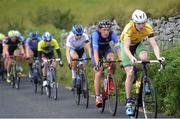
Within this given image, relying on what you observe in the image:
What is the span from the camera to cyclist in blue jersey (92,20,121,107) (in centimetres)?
1198

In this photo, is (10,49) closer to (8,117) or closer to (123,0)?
(8,117)

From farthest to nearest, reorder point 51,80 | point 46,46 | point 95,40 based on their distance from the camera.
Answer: point 46,46, point 51,80, point 95,40

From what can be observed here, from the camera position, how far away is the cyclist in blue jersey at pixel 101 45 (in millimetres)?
11984

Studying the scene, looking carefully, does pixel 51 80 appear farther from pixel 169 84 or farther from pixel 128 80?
pixel 128 80

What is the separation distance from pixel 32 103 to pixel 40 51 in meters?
2.41

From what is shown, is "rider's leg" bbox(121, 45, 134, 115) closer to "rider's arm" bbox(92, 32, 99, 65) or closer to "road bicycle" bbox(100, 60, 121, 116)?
"road bicycle" bbox(100, 60, 121, 116)

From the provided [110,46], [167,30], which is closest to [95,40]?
[110,46]

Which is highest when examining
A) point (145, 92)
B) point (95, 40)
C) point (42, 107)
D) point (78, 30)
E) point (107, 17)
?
point (107, 17)

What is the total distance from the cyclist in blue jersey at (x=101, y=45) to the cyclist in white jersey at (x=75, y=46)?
4.11 ft

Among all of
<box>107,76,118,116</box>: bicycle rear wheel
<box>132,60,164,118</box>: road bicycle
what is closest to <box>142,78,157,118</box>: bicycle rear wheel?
<box>132,60,164,118</box>: road bicycle

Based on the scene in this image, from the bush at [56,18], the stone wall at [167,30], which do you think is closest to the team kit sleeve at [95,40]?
the stone wall at [167,30]

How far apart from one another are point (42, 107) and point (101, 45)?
2.36m

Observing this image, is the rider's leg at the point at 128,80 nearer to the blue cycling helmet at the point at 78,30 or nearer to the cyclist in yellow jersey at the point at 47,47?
the blue cycling helmet at the point at 78,30

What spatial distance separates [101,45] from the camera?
12500 millimetres
